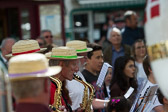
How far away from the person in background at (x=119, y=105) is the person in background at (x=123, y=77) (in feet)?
3.56

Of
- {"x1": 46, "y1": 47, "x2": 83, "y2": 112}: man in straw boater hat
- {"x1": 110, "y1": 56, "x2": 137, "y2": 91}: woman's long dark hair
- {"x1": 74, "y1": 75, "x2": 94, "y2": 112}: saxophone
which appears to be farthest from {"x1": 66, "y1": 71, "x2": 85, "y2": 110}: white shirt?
{"x1": 110, "y1": 56, "x2": 137, "y2": 91}: woman's long dark hair

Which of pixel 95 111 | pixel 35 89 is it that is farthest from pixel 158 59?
pixel 95 111

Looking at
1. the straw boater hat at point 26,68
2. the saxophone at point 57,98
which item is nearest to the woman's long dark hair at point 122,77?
the saxophone at point 57,98

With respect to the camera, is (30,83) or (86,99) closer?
(30,83)

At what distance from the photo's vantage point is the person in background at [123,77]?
18.7 ft

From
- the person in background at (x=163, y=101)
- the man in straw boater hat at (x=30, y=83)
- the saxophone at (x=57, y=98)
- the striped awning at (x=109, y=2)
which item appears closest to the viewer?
the man in straw boater hat at (x=30, y=83)

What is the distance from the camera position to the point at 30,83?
2578 mm

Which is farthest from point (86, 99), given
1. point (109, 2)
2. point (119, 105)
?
point (109, 2)

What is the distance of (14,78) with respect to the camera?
8.61ft

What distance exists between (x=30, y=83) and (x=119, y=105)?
79.3 inches

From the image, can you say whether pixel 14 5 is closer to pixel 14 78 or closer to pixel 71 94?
pixel 71 94

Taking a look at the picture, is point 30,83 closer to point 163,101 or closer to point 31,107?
point 31,107

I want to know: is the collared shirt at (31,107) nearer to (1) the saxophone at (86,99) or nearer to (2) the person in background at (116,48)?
(1) the saxophone at (86,99)

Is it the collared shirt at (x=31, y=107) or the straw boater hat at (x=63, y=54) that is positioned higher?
the straw boater hat at (x=63, y=54)
